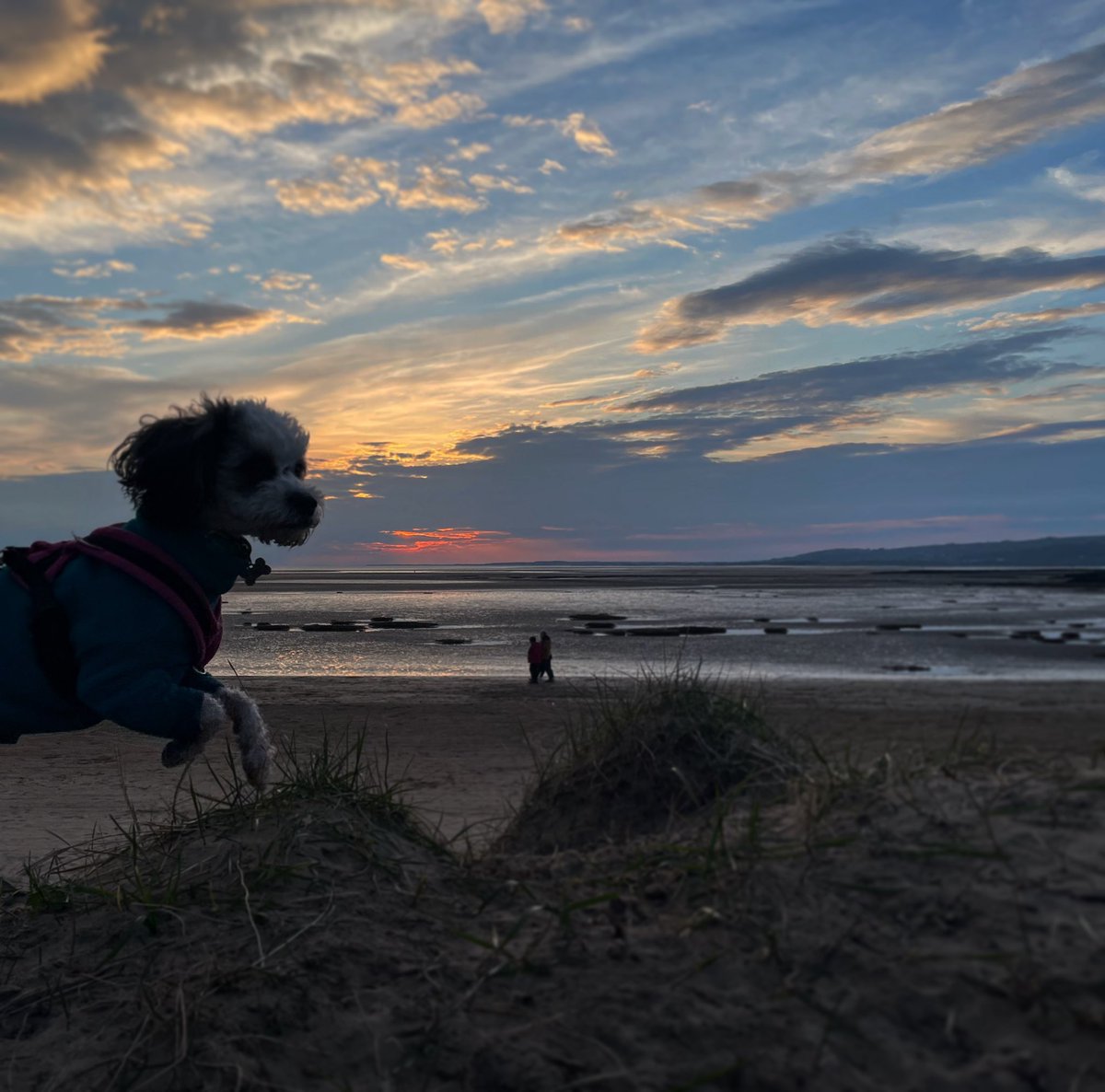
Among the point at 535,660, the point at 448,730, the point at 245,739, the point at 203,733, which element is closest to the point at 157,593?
the point at 203,733

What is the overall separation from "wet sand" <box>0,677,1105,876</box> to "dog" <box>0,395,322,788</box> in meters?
1.20

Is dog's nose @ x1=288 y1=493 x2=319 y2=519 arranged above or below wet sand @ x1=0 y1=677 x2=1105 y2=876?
above

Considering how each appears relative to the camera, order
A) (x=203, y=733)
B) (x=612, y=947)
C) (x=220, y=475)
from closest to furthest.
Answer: (x=612, y=947)
(x=203, y=733)
(x=220, y=475)

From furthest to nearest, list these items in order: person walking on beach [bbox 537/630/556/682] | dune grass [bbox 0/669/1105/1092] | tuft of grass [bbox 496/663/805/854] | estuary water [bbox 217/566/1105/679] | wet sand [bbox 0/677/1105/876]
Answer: estuary water [bbox 217/566/1105/679]
person walking on beach [bbox 537/630/556/682]
wet sand [bbox 0/677/1105/876]
tuft of grass [bbox 496/663/805/854]
dune grass [bbox 0/669/1105/1092]

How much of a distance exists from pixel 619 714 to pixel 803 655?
83.7 ft

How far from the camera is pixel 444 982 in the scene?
260 centimetres

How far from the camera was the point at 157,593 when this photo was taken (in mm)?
3447

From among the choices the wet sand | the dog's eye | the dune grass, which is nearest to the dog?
the dog's eye

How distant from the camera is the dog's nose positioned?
12.7ft

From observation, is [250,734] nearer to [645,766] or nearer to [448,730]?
[645,766]

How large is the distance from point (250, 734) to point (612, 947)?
1749 mm

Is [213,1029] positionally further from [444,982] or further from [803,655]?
[803,655]

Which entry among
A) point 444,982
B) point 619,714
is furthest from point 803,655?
point 444,982

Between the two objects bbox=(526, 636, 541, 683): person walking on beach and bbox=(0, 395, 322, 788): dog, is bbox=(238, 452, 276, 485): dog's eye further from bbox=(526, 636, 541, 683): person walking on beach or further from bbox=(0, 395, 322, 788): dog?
bbox=(526, 636, 541, 683): person walking on beach
